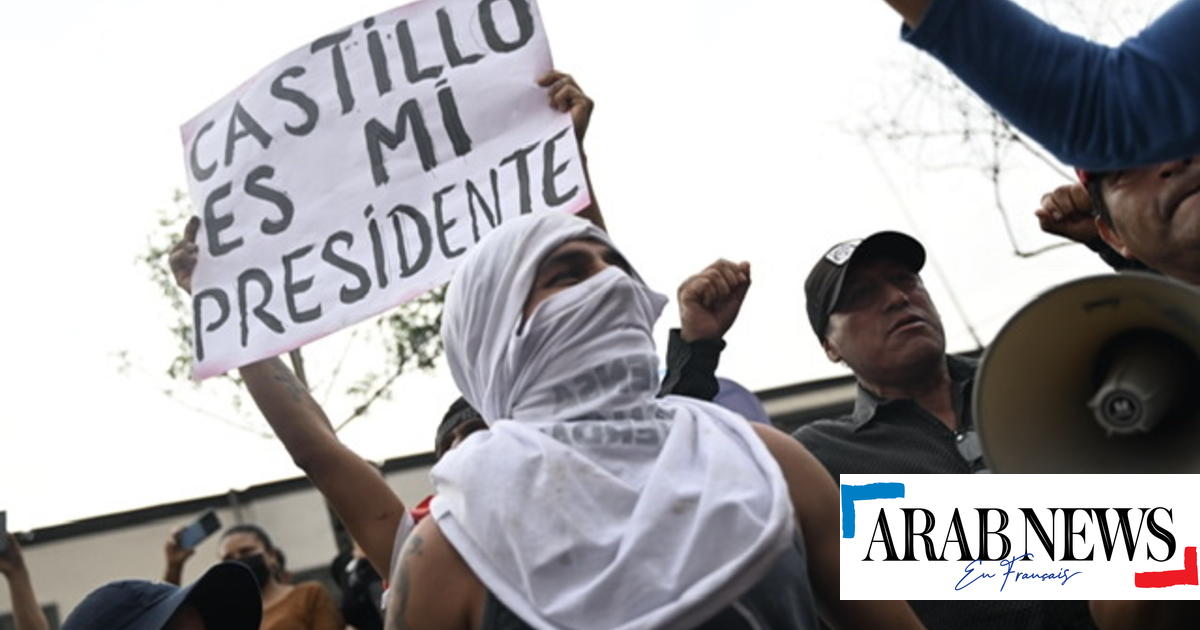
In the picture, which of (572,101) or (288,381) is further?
(572,101)

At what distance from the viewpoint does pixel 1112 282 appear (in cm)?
242

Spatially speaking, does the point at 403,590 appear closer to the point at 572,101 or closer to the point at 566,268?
the point at 566,268

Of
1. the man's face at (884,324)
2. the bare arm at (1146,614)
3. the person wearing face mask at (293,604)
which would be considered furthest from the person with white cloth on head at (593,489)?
the person wearing face mask at (293,604)

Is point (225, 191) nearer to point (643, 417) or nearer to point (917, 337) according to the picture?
point (917, 337)

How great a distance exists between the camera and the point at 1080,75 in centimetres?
192

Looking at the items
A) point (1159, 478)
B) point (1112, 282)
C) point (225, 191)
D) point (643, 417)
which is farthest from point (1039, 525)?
point (225, 191)

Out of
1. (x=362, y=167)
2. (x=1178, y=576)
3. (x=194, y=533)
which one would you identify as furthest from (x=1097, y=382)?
(x=194, y=533)

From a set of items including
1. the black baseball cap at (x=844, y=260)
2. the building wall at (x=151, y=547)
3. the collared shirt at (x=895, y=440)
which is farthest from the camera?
the building wall at (x=151, y=547)

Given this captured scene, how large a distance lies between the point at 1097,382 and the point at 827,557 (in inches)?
18.8

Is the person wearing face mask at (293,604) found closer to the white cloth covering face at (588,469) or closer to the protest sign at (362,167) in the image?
the protest sign at (362,167)

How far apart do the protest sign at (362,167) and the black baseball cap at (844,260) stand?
0.68 metres

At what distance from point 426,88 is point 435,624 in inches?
90.3

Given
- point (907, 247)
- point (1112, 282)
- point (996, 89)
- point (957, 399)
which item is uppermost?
point (996, 89)

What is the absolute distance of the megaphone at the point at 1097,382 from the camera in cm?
239
